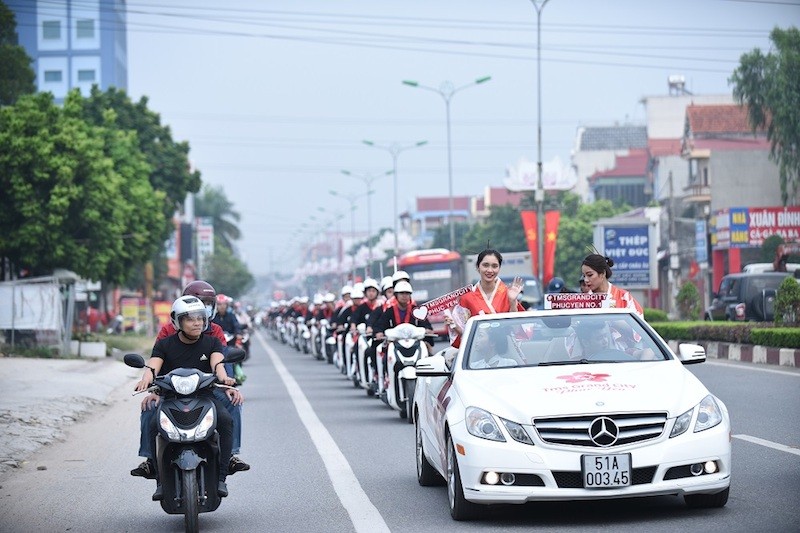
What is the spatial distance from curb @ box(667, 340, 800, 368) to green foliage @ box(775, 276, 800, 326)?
32.3 inches

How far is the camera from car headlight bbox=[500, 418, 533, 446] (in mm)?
8234

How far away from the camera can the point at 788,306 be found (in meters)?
29.0

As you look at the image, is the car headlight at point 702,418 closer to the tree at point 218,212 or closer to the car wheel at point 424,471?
the car wheel at point 424,471

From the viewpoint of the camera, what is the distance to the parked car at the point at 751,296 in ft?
118

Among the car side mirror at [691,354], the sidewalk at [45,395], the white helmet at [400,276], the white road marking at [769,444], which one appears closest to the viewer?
the car side mirror at [691,354]

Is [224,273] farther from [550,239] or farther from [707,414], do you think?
[707,414]

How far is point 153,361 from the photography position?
365 inches

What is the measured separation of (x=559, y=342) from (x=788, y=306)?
20.5 metres

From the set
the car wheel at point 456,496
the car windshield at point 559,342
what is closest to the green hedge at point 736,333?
the car windshield at point 559,342

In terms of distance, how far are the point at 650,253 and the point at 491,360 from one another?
35.9m

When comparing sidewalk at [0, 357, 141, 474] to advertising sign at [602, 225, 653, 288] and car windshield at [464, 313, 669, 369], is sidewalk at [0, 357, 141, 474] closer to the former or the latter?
car windshield at [464, 313, 669, 369]

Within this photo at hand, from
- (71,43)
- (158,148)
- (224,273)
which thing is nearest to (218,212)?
(224,273)

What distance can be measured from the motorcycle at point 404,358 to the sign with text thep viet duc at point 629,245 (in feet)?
→ 90.7

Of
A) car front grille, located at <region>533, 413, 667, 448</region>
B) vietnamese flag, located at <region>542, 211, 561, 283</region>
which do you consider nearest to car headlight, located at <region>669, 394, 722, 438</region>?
car front grille, located at <region>533, 413, 667, 448</region>
